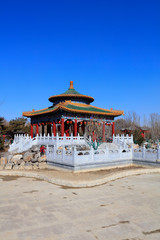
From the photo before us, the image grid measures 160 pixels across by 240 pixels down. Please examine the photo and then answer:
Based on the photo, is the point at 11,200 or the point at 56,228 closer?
the point at 56,228

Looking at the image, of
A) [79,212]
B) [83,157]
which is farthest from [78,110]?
[79,212]

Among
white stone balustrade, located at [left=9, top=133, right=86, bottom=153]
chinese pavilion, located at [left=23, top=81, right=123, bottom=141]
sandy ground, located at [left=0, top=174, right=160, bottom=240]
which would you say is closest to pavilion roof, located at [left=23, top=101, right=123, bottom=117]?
chinese pavilion, located at [left=23, top=81, right=123, bottom=141]

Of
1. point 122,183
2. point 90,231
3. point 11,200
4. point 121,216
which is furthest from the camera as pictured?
point 122,183

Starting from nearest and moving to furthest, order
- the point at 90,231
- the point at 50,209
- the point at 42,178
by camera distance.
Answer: the point at 90,231 < the point at 50,209 < the point at 42,178

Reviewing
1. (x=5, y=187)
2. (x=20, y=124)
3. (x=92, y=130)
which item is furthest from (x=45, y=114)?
(x=5, y=187)

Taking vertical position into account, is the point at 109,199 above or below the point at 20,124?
below

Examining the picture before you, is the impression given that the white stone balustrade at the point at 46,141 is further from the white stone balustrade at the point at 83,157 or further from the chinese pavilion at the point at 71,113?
the white stone balustrade at the point at 83,157

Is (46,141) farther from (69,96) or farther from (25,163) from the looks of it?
(69,96)

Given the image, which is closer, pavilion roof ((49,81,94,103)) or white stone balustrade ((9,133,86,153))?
white stone balustrade ((9,133,86,153))

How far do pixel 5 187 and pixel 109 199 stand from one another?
4.09m

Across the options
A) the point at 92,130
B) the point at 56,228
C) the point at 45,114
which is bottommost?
the point at 56,228

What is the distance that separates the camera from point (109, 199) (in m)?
6.72

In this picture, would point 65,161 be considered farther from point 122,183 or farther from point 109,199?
point 109,199

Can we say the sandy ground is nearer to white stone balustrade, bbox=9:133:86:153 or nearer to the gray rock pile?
the gray rock pile
